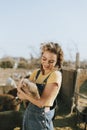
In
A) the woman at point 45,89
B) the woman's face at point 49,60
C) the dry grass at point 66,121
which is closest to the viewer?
the woman at point 45,89

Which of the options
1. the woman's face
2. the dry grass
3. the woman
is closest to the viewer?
the woman

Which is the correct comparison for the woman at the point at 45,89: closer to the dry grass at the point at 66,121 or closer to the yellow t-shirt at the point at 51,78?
the yellow t-shirt at the point at 51,78

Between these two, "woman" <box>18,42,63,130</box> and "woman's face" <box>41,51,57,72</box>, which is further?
"woman's face" <box>41,51,57,72</box>

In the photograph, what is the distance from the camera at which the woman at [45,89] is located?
2.13m

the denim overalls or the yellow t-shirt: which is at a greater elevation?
the yellow t-shirt

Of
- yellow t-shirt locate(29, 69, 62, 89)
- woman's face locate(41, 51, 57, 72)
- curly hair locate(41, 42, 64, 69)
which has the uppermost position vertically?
curly hair locate(41, 42, 64, 69)

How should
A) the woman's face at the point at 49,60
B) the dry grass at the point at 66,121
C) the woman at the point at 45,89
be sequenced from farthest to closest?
1. the dry grass at the point at 66,121
2. the woman's face at the point at 49,60
3. the woman at the point at 45,89

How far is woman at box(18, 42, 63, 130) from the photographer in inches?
83.8

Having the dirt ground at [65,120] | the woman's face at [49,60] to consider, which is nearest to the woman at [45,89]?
the woman's face at [49,60]

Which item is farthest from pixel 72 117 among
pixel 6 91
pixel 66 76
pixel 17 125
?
pixel 17 125

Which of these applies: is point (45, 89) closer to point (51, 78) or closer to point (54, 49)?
point (51, 78)

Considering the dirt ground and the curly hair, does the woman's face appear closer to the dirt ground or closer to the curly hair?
the curly hair

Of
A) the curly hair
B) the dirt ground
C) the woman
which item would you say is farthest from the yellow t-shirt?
the dirt ground

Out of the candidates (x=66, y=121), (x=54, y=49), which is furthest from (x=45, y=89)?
(x=66, y=121)
